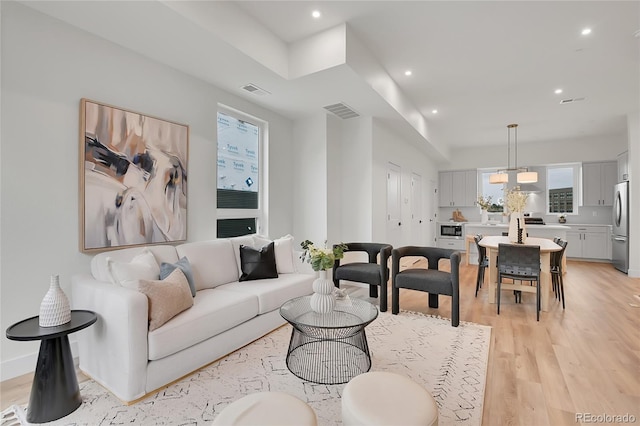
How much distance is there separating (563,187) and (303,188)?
7585mm

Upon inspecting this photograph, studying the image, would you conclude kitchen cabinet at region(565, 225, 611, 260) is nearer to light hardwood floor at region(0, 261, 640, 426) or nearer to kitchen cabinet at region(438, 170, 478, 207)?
kitchen cabinet at region(438, 170, 478, 207)

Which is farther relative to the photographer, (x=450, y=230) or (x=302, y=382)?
(x=450, y=230)

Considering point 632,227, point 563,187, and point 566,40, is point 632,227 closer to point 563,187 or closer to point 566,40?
point 563,187

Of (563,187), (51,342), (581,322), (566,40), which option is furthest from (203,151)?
(563,187)

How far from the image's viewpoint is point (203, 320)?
2363 mm

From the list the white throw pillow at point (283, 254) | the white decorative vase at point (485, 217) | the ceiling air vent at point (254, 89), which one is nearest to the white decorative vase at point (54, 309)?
the white throw pillow at point (283, 254)

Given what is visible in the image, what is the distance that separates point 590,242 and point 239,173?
28.4ft

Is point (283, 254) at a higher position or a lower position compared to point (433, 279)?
higher

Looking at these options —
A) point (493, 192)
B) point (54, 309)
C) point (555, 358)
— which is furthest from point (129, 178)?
point (493, 192)

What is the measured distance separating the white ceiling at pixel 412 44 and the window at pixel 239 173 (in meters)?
0.45

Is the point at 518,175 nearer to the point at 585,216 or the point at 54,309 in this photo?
the point at 585,216

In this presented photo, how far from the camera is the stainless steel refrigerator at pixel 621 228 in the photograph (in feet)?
19.8

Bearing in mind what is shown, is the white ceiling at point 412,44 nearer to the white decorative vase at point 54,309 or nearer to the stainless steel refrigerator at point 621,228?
the stainless steel refrigerator at point 621,228

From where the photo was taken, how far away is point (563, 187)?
27.3 feet
